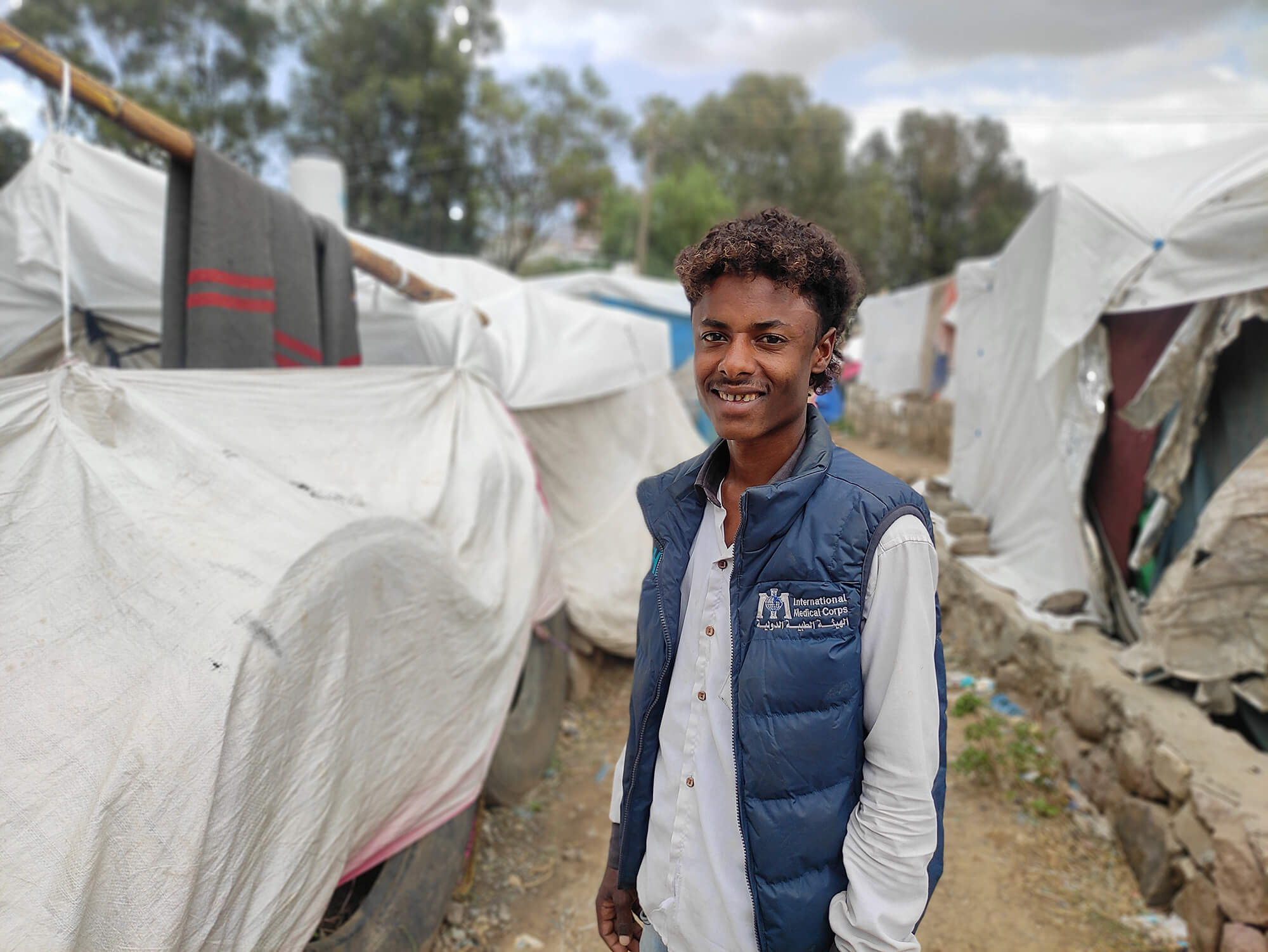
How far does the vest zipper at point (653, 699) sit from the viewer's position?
1276 millimetres

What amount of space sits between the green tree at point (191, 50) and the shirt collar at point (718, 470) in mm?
20246

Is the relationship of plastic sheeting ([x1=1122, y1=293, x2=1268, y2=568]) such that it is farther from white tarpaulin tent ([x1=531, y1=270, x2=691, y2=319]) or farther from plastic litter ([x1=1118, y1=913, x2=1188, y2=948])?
white tarpaulin tent ([x1=531, y1=270, x2=691, y2=319])

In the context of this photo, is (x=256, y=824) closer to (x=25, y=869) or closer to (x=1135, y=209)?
(x=25, y=869)

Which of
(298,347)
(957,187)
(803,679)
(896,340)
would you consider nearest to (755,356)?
(803,679)

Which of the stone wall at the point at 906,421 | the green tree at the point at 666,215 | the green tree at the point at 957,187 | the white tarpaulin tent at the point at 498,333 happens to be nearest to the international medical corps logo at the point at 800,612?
the white tarpaulin tent at the point at 498,333

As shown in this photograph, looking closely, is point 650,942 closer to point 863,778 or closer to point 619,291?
point 863,778

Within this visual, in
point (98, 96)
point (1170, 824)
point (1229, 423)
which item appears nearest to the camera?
point (98, 96)

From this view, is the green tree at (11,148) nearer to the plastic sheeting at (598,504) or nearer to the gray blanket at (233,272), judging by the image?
the plastic sheeting at (598,504)

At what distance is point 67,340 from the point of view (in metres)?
1.93

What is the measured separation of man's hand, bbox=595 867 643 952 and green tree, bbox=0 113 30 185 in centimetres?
2156

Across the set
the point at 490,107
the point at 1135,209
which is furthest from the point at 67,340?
the point at 490,107

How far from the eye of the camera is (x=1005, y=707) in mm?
4023

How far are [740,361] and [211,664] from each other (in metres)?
1.16

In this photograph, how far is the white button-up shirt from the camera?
3.45 ft
